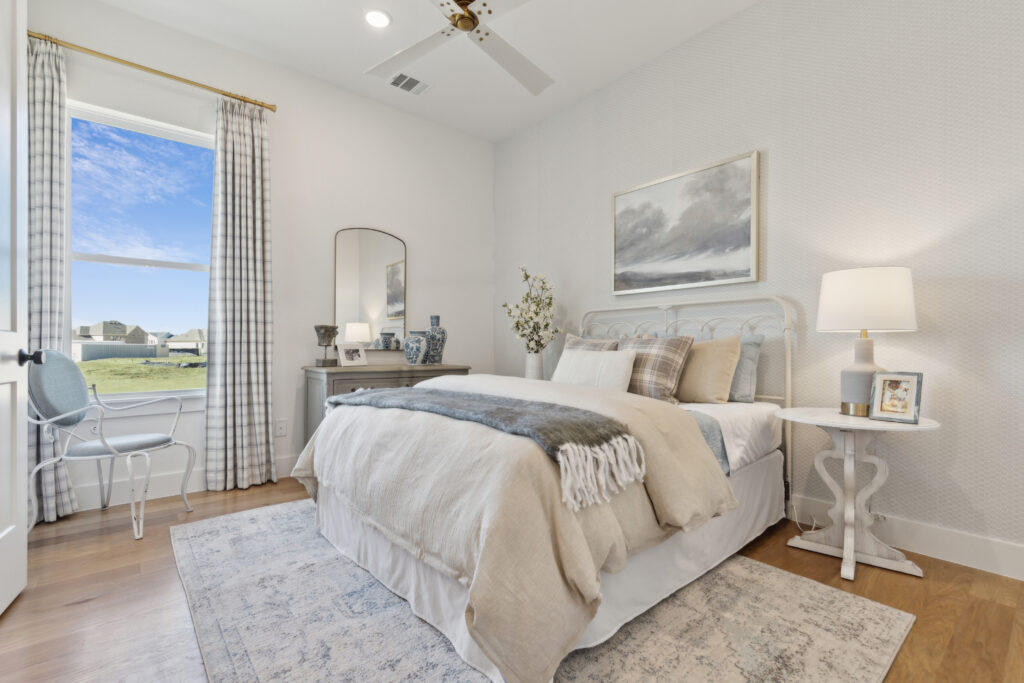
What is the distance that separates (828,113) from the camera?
2.58m

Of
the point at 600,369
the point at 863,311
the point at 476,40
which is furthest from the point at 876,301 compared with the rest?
the point at 476,40

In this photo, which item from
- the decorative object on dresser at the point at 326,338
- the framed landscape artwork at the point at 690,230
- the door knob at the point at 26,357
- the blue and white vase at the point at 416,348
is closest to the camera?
the door knob at the point at 26,357

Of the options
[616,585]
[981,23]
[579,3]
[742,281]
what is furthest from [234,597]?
[981,23]

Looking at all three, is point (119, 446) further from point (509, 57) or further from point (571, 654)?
point (509, 57)

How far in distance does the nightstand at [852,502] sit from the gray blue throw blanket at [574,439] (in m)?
1.02

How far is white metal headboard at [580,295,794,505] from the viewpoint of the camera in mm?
2668

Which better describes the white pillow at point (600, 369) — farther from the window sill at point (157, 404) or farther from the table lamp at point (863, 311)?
the window sill at point (157, 404)

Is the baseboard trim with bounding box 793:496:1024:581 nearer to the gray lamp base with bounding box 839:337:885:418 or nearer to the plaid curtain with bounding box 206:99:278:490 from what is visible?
the gray lamp base with bounding box 839:337:885:418

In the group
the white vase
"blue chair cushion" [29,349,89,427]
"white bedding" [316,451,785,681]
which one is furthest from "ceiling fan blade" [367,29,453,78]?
the white vase

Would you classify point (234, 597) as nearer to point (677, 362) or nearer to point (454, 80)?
point (677, 362)

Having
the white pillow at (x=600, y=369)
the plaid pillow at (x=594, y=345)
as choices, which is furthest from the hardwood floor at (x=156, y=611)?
the plaid pillow at (x=594, y=345)

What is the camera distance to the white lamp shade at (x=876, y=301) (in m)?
2.02

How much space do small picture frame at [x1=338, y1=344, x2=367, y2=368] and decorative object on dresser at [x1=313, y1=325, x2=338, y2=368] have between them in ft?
0.26

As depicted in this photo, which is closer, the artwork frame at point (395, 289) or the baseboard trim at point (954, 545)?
the baseboard trim at point (954, 545)
